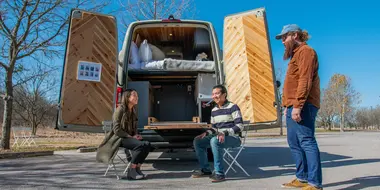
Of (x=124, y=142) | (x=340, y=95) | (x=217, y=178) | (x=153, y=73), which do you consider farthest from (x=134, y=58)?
(x=340, y=95)

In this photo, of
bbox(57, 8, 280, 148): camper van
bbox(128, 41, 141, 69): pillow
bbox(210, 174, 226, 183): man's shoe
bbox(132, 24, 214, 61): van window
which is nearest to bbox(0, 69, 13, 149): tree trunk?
bbox(132, 24, 214, 61): van window

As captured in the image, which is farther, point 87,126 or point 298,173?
point 87,126

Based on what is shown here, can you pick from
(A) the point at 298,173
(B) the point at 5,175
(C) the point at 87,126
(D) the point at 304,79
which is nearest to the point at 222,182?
(A) the point at 298,173

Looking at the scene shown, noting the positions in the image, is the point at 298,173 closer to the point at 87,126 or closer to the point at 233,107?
the point at 233,107

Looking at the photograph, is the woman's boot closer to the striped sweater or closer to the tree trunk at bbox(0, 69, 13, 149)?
the striped sweater

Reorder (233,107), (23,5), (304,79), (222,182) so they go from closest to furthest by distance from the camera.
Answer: (304,79) < (222,182) < (233,107) < (23,5)

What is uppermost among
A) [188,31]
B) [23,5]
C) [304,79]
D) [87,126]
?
[23,5]

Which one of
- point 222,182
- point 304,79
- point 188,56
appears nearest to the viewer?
point 304,79

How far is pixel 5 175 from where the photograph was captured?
4.66 m

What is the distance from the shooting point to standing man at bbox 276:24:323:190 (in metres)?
3.29

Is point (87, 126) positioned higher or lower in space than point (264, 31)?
lower

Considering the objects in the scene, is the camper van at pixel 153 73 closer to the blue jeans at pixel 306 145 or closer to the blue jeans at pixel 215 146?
the blue jeans at pixel 215 146

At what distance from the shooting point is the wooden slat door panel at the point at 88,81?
4883 millimetres

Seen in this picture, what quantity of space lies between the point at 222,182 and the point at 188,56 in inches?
164
